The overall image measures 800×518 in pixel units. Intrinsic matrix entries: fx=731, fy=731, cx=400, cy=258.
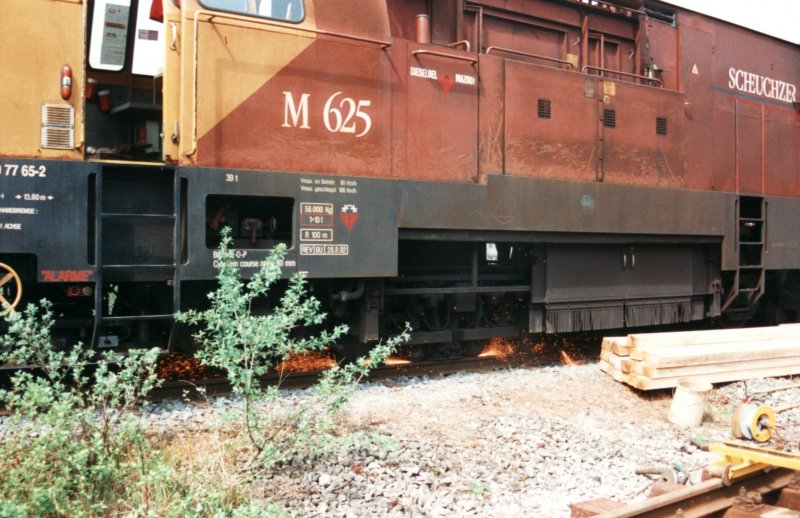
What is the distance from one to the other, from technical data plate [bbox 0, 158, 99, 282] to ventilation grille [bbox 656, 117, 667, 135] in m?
6.52

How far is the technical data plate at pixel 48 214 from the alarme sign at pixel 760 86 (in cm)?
846

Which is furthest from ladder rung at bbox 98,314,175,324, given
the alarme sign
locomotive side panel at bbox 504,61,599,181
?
the alarme sign

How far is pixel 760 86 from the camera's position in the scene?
10523mm

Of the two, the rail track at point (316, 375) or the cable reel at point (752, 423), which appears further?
the rail track at point (316, 375)

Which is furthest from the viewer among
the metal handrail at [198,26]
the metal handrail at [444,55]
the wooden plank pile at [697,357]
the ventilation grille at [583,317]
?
the ventilation grille at [583,317]

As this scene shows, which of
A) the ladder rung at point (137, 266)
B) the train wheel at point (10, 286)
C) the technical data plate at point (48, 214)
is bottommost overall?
the train wheel at point (10, 286)

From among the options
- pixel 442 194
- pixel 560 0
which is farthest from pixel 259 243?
pixel 560 0

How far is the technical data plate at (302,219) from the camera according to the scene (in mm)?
5781

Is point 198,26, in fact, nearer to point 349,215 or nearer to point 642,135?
point 349,215

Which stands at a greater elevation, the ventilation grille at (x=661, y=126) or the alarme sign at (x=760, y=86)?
the alarme sign at (x=760, y=86)

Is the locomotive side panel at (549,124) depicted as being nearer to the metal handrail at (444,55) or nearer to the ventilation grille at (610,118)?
the ventilation grille at (610,118)

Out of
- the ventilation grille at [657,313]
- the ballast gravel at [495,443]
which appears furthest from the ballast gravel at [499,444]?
the ventilation grille at [657,313]

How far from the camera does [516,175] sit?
765cm

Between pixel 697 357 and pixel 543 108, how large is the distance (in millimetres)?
3060
